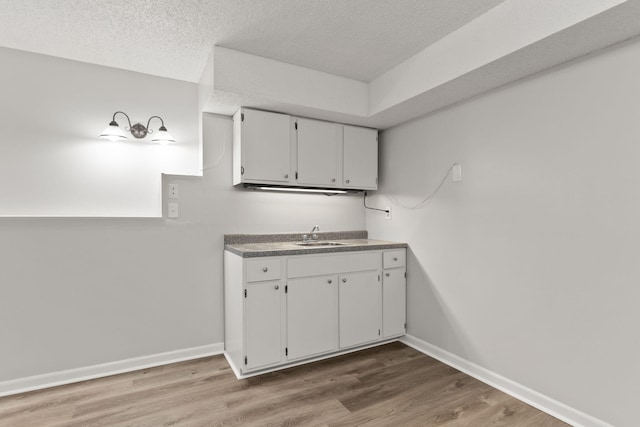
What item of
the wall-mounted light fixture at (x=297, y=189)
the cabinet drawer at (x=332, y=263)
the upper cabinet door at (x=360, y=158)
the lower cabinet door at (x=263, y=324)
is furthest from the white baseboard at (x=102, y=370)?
the upper cabinet door at (x=360, y=158)

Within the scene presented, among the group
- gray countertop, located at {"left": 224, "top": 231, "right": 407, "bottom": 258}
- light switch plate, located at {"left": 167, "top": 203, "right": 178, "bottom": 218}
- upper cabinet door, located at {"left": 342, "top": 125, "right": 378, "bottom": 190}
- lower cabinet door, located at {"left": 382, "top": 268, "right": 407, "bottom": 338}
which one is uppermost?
upper cabinet door, located at {"left": 342, "top": 125, "right": 378, "bottom": 190}

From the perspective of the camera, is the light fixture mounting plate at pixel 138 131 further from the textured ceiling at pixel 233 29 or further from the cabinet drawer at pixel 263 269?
the cabinet drawer at pixel 263 269

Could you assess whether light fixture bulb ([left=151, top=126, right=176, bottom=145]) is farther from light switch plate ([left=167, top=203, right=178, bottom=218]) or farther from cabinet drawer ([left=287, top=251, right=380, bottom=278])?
cabinet drawer ([left=287, top=251, right=380, bottom=278])

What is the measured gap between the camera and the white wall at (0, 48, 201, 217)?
93.8 inches

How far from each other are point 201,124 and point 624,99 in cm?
289

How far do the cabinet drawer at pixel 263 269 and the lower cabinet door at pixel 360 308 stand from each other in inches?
23.0

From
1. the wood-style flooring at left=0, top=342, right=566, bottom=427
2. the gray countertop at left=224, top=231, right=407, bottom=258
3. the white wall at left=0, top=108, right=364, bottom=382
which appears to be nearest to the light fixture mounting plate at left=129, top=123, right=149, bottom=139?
the white wall at left=0, top=108, right=364, bottom=382

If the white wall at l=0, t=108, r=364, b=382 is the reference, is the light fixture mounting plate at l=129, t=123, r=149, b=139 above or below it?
above

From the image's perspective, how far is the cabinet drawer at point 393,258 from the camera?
2.92 metres

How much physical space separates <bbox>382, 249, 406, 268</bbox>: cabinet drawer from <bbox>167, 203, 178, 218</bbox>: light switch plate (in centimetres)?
183

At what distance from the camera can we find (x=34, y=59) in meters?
2.43

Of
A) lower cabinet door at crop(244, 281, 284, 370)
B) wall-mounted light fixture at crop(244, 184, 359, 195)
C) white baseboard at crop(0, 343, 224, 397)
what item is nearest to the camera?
white baseboard at crop(0, 343, 224, 397)

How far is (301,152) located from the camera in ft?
9.54

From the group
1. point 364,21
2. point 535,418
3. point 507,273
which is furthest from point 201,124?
point 535,418
